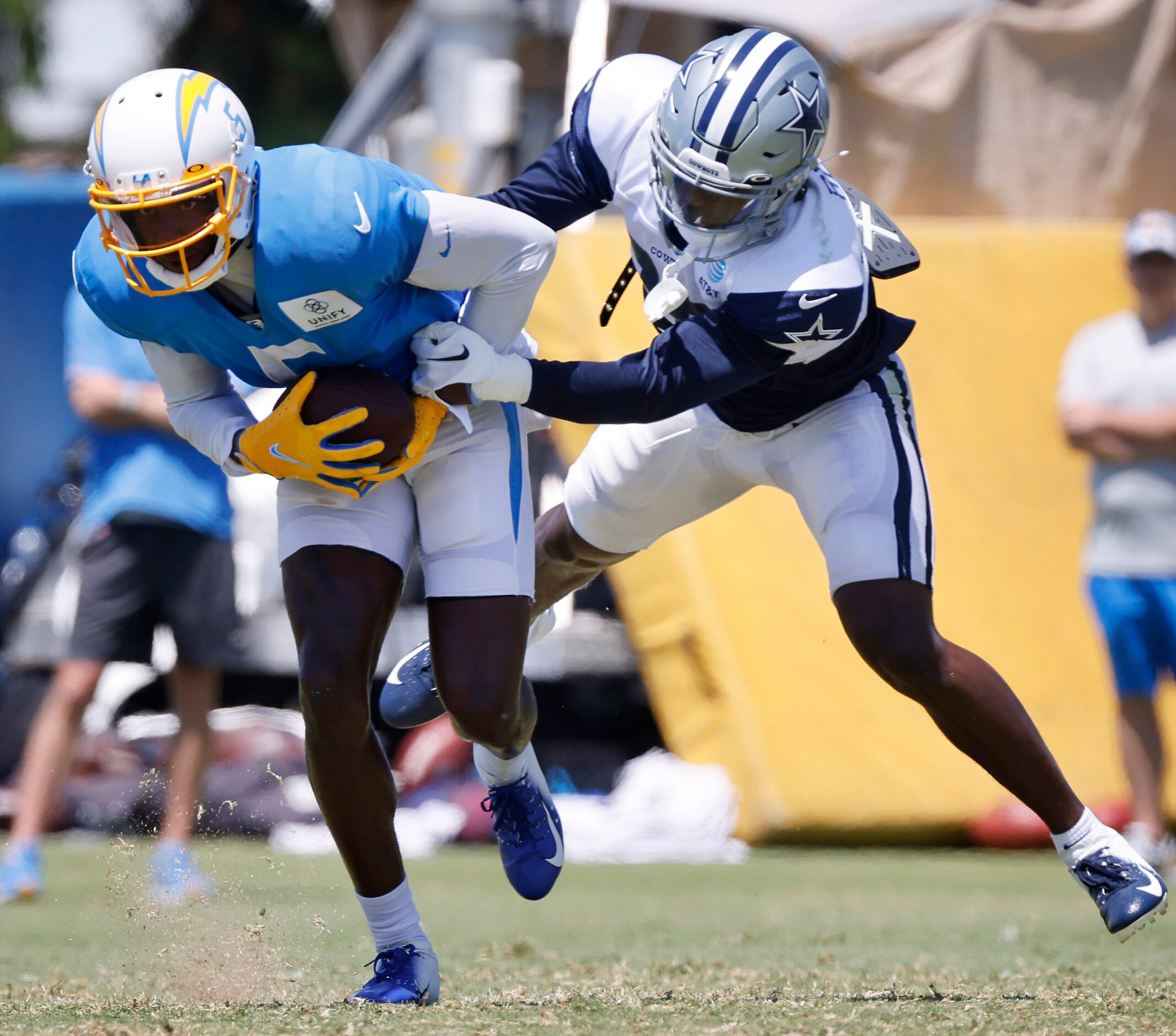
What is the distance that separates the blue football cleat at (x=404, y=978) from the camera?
338 cm

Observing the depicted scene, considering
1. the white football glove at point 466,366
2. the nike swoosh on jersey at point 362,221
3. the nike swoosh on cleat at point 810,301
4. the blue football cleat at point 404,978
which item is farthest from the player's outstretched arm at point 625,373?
the blue football cleat at point 404,978

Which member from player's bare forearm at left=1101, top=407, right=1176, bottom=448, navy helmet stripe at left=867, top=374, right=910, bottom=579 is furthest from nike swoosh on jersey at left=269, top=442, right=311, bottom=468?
player's bare forearm at left=1101, top=407, right=1176, bottom=448

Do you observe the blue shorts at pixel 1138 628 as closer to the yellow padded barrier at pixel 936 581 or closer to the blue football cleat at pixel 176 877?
the yellow padded barrier at pixel 936 581

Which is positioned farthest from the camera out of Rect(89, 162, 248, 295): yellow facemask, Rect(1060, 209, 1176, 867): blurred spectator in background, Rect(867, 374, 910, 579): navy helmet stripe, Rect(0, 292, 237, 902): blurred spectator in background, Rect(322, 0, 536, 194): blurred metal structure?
Rect(322, 0, 536, 194): blurred metal structure

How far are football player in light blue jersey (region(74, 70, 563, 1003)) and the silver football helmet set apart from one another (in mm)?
342

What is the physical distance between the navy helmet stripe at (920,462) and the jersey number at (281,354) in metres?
1.41

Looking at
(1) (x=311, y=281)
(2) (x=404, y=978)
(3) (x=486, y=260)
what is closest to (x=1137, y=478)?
(3) (x=486, y=260)

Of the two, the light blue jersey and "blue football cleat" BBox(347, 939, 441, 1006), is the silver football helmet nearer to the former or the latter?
the light blue jersey

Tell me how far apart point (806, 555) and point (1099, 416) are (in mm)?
1349

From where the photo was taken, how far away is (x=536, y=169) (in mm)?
3945

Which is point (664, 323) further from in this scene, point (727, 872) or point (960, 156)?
point (960, 156)

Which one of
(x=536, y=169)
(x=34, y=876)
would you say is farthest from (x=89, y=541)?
(x=536, y=169)

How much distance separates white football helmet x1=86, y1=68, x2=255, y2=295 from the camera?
10.1 ft

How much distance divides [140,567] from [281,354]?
2499 mm
